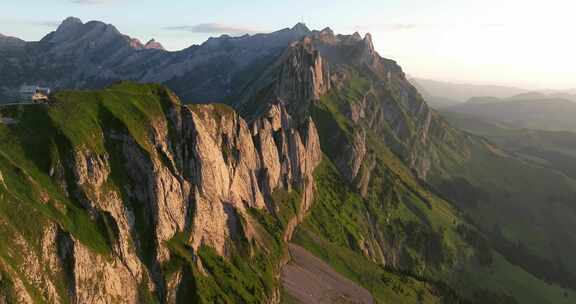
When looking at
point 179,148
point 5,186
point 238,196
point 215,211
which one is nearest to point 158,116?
point 179,148

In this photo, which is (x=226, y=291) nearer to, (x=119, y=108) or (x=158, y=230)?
(x=158, y=230)

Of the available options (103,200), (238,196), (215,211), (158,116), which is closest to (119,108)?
(158,116)

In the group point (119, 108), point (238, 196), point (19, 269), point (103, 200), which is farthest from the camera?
point (238, 196)

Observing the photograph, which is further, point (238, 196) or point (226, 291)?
point (238, 196)

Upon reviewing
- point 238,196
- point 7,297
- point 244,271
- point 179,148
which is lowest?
point 244,271

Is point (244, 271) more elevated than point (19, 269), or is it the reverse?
point (19, 269)

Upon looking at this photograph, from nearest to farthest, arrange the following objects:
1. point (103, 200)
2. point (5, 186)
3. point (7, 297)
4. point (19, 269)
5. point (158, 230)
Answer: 1. point (7, 297)
2. point (19, 269)
3. point (5, 186)
4. point (103, 200)
5. point (158, 230)
